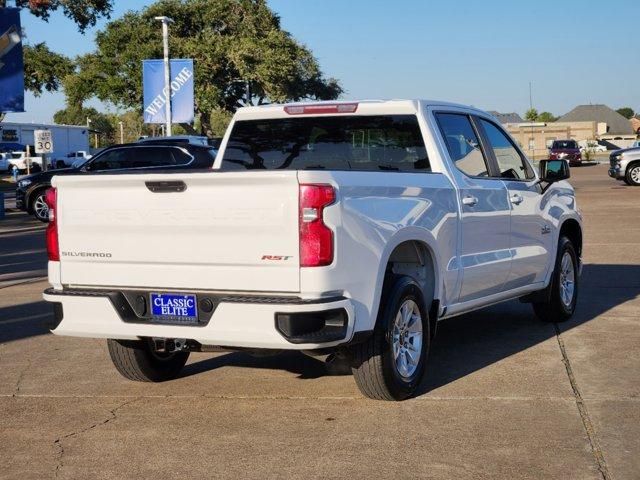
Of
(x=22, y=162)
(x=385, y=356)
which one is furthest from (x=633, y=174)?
(x=22, y=162)

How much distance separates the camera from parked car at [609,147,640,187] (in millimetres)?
35688

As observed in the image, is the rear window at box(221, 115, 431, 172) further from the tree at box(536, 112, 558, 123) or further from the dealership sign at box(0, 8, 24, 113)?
the tree at box(536, 112, 558, 123)

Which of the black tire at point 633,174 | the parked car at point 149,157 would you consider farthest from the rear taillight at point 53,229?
the black tire at point 633,174

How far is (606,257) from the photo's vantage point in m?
14.7

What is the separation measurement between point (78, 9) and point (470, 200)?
3170cm

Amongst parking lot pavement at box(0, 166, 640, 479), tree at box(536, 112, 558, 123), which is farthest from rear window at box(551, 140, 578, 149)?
tree at box(536, 112, 558, 123)

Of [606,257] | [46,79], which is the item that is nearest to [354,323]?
[606,257]

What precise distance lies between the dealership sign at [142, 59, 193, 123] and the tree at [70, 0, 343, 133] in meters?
19.0

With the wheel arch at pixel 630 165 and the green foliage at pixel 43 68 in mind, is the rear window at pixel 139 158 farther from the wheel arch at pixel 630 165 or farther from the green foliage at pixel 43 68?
the green foliage at pixel 43 68

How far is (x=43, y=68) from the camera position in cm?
5091

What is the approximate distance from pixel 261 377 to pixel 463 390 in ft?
4.97

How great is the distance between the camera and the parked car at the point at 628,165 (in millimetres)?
35688

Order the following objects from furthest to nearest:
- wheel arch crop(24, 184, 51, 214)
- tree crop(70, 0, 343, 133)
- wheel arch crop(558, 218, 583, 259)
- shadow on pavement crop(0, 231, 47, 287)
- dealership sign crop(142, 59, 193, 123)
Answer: tree crop(70, 0, 343, 133), dealership sign crop(142, 59, 193, 123), wheel arch crop(24, 184, 51, 214), shadow on pavement crop(0, 231, 47, 287), wheel arch crop(558, 218, 583, 259)

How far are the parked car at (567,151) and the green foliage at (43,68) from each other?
2699 centimetres
